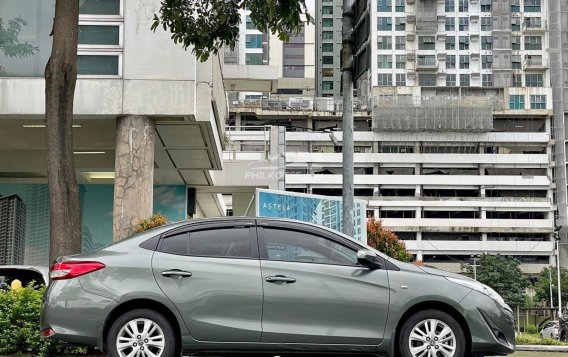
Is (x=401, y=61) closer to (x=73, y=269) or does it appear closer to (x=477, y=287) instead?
(x=477, y=287)

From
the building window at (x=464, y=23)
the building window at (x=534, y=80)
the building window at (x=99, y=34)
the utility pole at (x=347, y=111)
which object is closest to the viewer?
the utility pole at (x=347, y=111)

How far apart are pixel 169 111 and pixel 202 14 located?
4.55 meters

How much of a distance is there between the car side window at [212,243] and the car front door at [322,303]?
0.29 metres

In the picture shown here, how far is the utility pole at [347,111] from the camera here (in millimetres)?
10094

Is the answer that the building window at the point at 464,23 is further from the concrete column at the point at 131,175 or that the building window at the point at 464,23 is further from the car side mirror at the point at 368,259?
the car side mirror at the point at 368,259

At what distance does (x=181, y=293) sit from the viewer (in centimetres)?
692

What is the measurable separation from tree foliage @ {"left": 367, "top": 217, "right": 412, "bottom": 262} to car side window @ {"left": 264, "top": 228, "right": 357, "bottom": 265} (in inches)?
429

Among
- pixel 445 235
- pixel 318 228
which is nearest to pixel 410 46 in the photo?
pixel 445 235

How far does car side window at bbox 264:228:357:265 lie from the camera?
7223mm

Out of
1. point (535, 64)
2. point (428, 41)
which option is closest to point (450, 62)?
point (428, 41)

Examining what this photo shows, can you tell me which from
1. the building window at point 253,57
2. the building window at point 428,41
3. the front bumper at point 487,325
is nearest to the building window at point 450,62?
the building window at point 428,41

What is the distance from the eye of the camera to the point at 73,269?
7.02m

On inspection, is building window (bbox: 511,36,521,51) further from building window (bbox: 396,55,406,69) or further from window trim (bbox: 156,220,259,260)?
window trim (bbox: 156,220,259,260)

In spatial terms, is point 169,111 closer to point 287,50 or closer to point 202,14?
point 202,14
